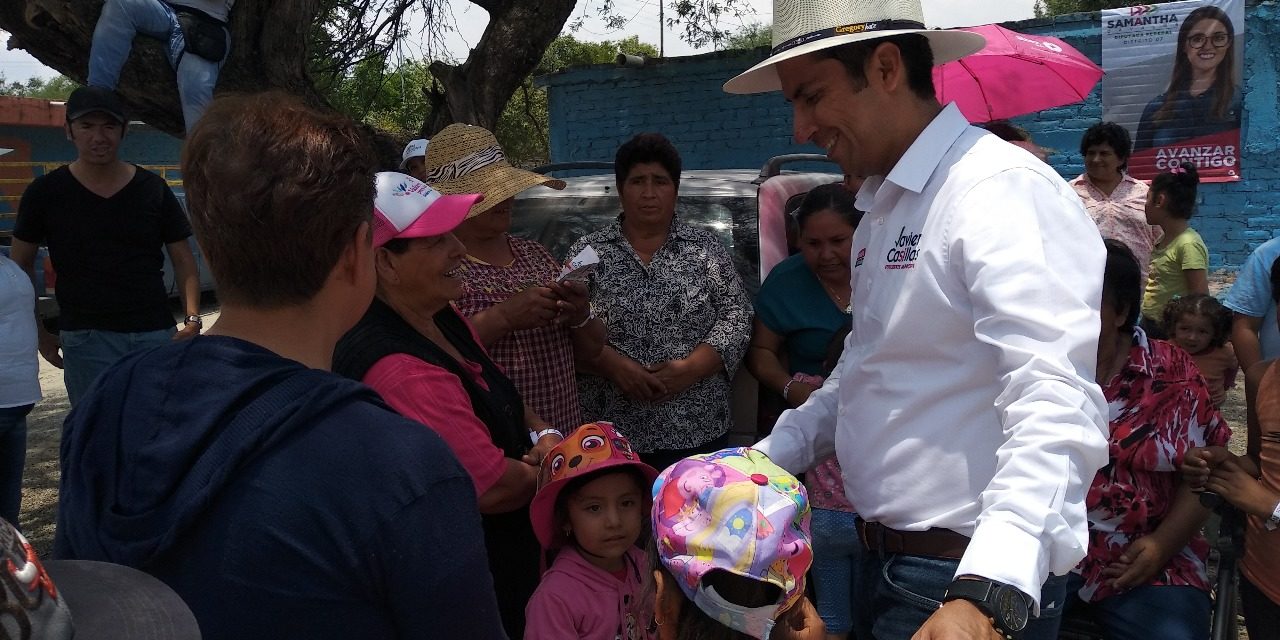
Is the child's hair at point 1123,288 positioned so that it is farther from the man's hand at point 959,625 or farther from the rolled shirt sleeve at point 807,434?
the man's hand at point 959,625

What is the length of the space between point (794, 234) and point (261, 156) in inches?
127

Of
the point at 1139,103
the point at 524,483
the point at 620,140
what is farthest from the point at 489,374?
Result: the point at 620,140

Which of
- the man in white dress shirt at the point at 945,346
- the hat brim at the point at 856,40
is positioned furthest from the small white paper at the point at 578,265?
the man in white dress shirt at the point at 945,346

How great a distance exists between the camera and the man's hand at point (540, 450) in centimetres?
279

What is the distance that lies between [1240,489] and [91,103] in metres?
4.67

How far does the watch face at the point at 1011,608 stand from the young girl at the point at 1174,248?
16.5 ft

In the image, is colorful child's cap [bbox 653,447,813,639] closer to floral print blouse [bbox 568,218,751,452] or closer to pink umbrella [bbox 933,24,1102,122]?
floral print blouse [bbox 568,218,751,452]

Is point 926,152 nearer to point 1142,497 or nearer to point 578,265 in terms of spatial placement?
point 1142,497

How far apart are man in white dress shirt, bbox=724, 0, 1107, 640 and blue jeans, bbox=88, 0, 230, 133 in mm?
3899

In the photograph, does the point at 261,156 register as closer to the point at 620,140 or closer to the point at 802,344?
the point at 802,344

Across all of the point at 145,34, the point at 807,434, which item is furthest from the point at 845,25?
the point at 145,34

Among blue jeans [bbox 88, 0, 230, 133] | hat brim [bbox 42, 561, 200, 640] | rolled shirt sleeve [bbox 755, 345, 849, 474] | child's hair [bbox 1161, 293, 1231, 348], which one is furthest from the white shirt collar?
blue jeans [bbox 88, 0, 230, 133]

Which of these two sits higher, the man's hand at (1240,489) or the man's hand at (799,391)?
the man's hand at (799,391)

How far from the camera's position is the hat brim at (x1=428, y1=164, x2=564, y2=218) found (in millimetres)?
3402
